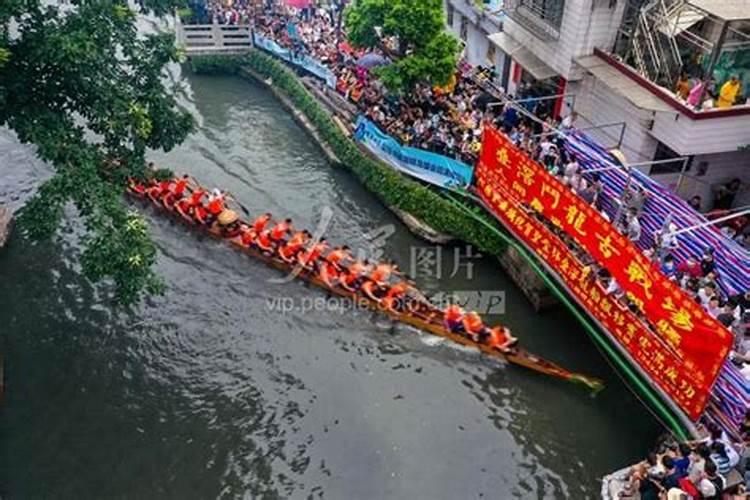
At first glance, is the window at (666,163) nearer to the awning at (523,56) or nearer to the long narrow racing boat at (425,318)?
the awning at (523,56)

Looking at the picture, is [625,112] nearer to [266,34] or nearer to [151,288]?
[151,288]

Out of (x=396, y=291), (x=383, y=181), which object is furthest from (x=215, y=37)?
(x=396, y=291)

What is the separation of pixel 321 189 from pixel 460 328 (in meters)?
9.37

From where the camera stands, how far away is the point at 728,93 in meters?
16.1

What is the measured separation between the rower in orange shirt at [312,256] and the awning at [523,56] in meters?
8.38

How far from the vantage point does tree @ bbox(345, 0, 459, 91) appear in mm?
21422

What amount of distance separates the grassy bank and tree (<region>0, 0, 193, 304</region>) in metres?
9.22

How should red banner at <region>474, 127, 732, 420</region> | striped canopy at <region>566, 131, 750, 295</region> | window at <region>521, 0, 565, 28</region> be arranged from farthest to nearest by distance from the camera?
1. window at <region>521, 0, 565, 28</region>
2. striped canopy at <region>566, 131, 750, 295</region>
3. red banner at <region>474, 127, 732, 420</region>

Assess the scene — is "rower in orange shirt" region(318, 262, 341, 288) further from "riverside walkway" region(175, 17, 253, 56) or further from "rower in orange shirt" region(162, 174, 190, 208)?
"riverside walkway" region(175, 17, 253, 56)

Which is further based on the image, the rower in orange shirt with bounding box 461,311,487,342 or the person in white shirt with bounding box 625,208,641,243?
the rower in orange shirt with bounding box 461,311,487,342

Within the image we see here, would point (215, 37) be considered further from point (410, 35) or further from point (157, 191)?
point (410, 35)

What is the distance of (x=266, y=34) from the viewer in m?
32.8

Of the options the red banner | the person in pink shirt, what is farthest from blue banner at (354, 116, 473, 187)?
the person in pink shirt

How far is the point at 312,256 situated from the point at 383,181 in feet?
14.7
